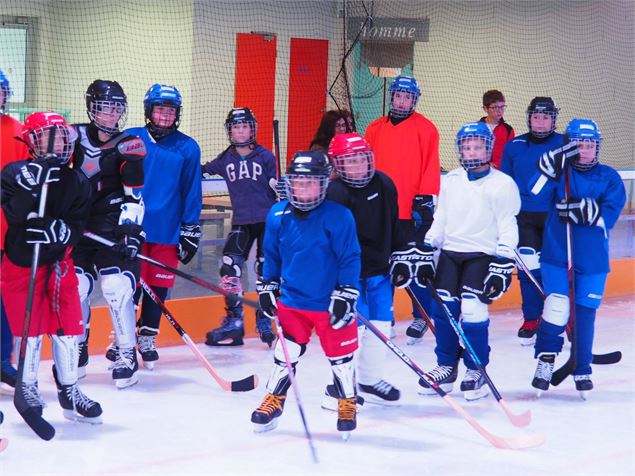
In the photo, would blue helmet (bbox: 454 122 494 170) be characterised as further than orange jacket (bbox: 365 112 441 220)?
No

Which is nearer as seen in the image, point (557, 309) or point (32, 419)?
point (32, 419)

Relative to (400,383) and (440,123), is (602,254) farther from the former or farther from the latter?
(440,123)

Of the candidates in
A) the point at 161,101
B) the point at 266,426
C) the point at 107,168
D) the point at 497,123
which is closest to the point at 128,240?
the point at 107,168

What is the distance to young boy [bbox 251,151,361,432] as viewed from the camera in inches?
136

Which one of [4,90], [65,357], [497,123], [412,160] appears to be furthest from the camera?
[497,123]

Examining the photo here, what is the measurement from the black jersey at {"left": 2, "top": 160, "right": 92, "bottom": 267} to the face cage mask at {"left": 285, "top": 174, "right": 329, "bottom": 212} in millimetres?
658

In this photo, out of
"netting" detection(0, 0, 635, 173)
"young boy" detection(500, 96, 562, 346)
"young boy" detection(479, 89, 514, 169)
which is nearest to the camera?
"young boy" detection(500, 96, 562, 346)

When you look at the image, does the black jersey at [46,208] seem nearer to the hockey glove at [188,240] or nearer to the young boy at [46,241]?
the young boy at [46,241]

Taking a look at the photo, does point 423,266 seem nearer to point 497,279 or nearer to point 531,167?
point 497,279

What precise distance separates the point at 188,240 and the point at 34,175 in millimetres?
1225

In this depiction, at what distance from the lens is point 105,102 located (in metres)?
3.99

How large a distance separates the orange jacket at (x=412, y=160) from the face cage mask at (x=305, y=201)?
147cm

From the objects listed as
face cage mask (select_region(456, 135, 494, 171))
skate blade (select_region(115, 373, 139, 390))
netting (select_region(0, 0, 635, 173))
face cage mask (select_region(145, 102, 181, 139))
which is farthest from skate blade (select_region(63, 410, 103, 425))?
netting (select_region(0, 0, 635, 173))

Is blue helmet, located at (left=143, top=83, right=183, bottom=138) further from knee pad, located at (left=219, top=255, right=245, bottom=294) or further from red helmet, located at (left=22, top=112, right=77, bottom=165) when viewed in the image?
red helmet, located at (left=22, top=112, right=77, bottom=165)
